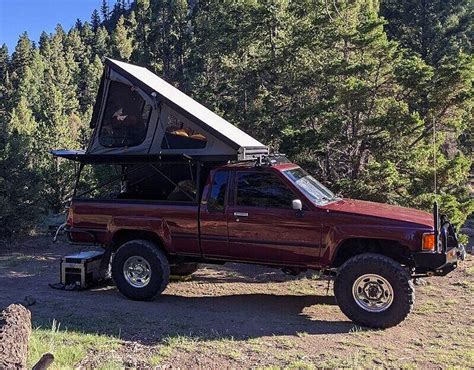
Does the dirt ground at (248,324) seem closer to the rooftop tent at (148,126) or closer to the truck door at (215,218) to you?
the truck door at (215,218)

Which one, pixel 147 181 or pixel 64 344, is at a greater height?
pixel 147 181

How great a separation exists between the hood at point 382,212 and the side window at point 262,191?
57cm

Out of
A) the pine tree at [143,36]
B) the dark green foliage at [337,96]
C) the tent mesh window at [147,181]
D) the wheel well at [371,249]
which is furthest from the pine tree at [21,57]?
the wheel well at [371,249]

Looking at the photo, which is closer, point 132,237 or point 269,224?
point 269,224

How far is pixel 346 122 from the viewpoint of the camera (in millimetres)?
10547

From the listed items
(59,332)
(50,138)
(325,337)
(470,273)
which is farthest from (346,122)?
(50,138)

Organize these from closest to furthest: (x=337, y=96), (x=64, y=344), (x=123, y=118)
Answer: (x=64, y=344) → (x=123, y=118) → (x=337, y=96)

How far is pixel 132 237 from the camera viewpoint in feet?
24.9

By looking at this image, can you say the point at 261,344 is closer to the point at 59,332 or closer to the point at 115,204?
the point at 59,332

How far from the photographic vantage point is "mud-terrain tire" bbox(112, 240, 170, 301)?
7.12 metres

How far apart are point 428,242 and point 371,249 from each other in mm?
748

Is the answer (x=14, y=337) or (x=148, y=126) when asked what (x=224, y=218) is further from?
(x=14, y=337)

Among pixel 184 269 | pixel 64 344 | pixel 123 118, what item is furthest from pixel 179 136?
pixel 64 344

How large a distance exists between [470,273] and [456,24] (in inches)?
642
